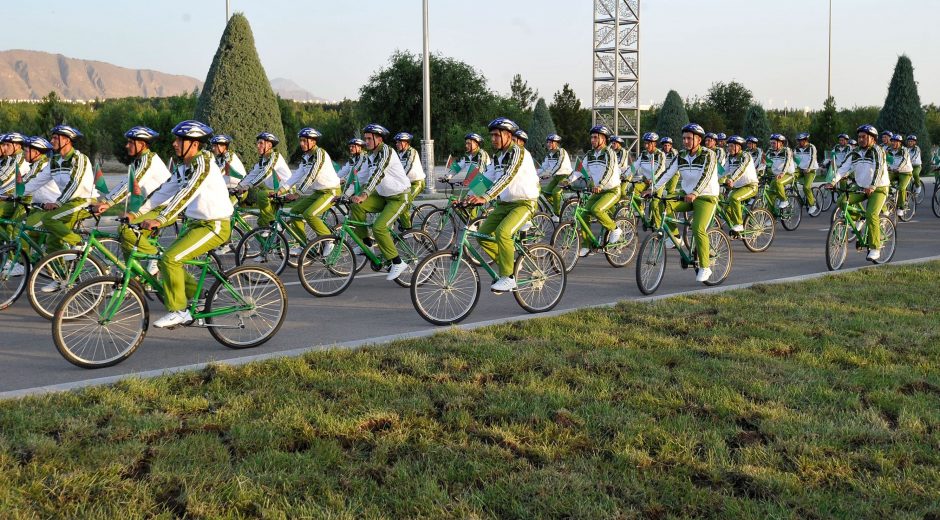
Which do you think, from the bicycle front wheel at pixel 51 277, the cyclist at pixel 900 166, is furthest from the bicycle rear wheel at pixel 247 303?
the cyclist at pixel 900 166

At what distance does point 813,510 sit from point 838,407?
161cm

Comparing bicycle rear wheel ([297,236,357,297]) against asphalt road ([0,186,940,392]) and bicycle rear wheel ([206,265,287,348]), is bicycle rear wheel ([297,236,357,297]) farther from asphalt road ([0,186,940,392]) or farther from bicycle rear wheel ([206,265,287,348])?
bicycle rear wheel ([206,265,287,348])

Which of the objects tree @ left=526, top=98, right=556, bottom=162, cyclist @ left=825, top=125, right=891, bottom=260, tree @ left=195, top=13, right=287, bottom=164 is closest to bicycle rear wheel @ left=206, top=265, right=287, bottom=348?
cyclist @ left=825, top=125, right=891, bottom=260

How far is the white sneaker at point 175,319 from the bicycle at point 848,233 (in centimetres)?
818

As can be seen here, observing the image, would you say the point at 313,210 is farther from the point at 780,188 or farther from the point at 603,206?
the point at 780,188

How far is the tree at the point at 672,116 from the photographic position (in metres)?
40.4

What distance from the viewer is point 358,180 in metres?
11.4

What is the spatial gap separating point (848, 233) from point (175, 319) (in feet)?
29.5

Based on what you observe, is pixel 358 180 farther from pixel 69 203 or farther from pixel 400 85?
pixel 400 85

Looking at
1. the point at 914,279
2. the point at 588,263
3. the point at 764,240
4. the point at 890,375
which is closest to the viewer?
the point at 890,375

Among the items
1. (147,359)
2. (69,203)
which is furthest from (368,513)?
(69,203)

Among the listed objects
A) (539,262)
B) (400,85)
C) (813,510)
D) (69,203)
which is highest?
(400,85)

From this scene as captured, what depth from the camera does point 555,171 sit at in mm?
15805

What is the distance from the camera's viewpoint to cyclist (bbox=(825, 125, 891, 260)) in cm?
1195
